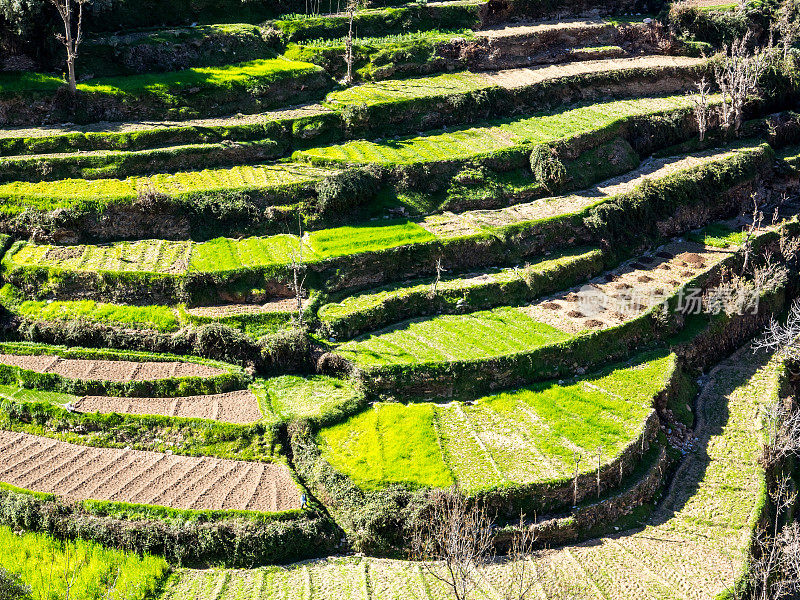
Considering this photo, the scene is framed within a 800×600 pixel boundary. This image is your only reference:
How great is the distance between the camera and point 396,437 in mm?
38062

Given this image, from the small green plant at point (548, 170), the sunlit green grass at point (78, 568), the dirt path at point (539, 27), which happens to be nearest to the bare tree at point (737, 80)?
the dirt path at point (539, 27)

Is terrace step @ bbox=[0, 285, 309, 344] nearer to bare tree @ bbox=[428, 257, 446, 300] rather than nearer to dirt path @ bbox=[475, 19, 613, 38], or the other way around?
bare tree @ bbox=[428, 257, 446, 300]

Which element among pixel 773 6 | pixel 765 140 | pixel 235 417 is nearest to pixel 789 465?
pixel 235 417

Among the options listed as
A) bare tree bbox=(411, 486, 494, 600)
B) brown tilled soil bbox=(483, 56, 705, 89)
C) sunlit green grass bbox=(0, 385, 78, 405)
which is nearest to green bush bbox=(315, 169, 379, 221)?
brown tilled soil bbox=(483, 56, 705, 89)

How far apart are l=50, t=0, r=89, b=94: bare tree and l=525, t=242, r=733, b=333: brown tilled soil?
29216mm

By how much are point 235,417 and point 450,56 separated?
114 feet

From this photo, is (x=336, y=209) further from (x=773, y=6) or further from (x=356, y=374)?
(x=773, y=6)

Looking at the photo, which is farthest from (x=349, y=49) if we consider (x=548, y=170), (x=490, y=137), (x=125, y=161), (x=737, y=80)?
(x=737, y=80)

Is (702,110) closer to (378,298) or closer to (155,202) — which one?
(378,298)

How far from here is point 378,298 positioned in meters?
45.3

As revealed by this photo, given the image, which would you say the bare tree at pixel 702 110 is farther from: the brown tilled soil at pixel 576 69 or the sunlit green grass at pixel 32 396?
the sunlit green grass at pixel 32 396

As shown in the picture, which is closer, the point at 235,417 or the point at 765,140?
the point at 235,417

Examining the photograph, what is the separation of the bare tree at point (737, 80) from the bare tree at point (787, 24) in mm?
3968

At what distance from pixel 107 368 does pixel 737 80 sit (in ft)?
149
